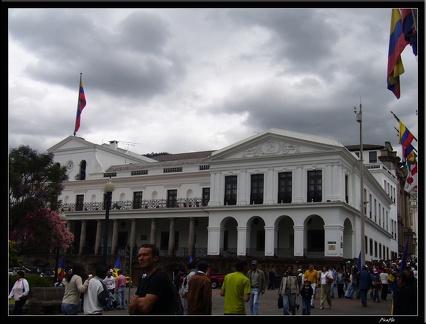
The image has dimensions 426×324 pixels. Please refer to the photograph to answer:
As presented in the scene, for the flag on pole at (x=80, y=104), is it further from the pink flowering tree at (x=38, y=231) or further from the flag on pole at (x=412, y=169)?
the flag on pole at (x=412, y=169)

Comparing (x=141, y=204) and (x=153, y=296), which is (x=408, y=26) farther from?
(x=141, y=204)

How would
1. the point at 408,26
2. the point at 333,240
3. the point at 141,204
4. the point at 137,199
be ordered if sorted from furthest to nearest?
1. the point at 137,199
2. the point at 141,204
3. the point at 333,240
4. the point at 408,26

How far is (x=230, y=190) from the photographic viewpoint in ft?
132

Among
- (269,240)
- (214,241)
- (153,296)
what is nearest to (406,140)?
(269,240)

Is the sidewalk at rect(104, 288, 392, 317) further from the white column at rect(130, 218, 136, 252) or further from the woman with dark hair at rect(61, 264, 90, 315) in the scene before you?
the white column at rect(130, 218, 136, 252)

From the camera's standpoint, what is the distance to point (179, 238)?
149ft

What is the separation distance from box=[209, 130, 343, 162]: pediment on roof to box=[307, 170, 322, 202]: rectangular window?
64.9 inches

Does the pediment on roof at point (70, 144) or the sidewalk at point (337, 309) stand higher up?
the pediment on roof at point (70, 144)

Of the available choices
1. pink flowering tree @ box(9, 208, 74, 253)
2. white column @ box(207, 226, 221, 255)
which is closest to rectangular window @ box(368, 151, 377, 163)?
white column @ box(207, 226, 221, 255)

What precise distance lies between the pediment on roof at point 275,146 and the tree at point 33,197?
44.3 ft

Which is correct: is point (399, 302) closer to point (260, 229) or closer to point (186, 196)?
point (260, 229)

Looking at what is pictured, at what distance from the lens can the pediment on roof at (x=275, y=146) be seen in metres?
36.9

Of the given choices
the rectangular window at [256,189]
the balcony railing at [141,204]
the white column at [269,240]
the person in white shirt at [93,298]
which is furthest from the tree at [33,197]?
the person in white shirt at [93,298]

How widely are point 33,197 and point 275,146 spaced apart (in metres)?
17.7
